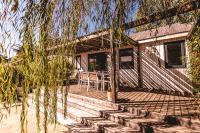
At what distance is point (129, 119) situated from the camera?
285 inches

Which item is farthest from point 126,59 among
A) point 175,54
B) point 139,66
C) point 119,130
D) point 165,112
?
point 119,130

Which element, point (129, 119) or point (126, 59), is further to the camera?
point (126, 59)

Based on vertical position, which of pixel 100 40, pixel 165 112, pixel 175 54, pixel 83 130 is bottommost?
pixel 83 130

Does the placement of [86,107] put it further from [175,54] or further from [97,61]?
[97,61]

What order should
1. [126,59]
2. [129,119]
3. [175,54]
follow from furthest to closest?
[126,59] < [175,54] < [129,119]

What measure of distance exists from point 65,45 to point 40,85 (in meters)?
0.46

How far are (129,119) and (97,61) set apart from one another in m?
11.5

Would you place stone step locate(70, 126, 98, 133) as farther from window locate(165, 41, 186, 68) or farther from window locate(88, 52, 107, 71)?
window locate(88, 52, 107, 71)

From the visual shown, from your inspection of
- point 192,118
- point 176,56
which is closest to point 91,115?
point 192,118

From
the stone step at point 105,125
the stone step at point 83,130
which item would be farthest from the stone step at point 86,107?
the stone step at point 83,130

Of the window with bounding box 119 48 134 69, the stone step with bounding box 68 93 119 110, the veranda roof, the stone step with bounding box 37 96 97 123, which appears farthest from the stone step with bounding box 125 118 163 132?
A: the window with bounding box 119 48 134 69

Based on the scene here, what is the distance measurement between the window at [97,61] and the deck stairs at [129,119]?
7714 millimetres

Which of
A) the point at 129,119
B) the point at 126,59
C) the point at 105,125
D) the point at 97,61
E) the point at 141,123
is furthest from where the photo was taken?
the point at 97,61

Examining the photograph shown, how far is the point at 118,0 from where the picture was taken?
317cm
